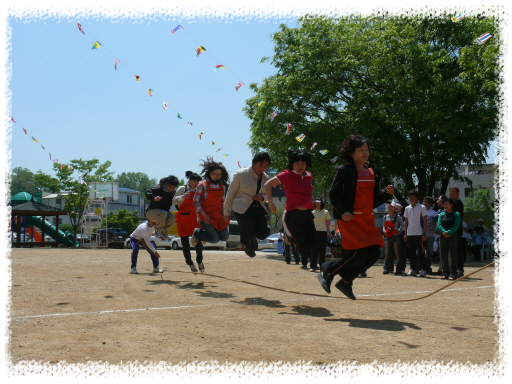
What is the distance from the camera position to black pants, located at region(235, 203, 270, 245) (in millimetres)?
7758

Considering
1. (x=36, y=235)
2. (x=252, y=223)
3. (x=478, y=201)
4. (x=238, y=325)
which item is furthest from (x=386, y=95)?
(x=478, y=201)

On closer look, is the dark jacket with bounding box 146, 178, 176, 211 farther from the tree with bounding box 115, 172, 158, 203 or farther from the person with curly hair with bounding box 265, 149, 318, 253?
the tree with bounding box 115, 172, 158, 203

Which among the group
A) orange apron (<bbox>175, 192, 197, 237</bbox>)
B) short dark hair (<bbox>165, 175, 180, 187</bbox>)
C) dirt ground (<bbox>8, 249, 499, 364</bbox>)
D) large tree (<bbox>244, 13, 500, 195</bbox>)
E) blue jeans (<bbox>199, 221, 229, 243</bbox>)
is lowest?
dirt ground (<bbox>8, 249, 499, 364</bbox>)

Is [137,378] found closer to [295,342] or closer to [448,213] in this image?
[295,342]

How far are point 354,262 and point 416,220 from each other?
623cm

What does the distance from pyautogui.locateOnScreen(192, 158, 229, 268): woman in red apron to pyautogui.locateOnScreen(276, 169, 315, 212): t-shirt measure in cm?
172

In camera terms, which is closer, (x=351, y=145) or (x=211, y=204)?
(x=351, y=145)

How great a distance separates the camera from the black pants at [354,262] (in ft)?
18.6

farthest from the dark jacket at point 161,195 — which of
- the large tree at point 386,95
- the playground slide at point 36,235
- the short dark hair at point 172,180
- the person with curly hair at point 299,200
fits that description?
the playground slide at point 36,235

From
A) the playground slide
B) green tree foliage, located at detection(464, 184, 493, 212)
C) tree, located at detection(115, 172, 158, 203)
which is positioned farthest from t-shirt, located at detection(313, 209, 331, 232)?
tree, located at detection(115, 172, 158, 203)

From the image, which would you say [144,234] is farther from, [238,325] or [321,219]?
[238,325]

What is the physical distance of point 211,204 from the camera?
8.69 metres

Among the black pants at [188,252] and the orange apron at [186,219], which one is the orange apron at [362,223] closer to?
the black pants at [188,252]

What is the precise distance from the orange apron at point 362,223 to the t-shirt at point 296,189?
1.49 meters
